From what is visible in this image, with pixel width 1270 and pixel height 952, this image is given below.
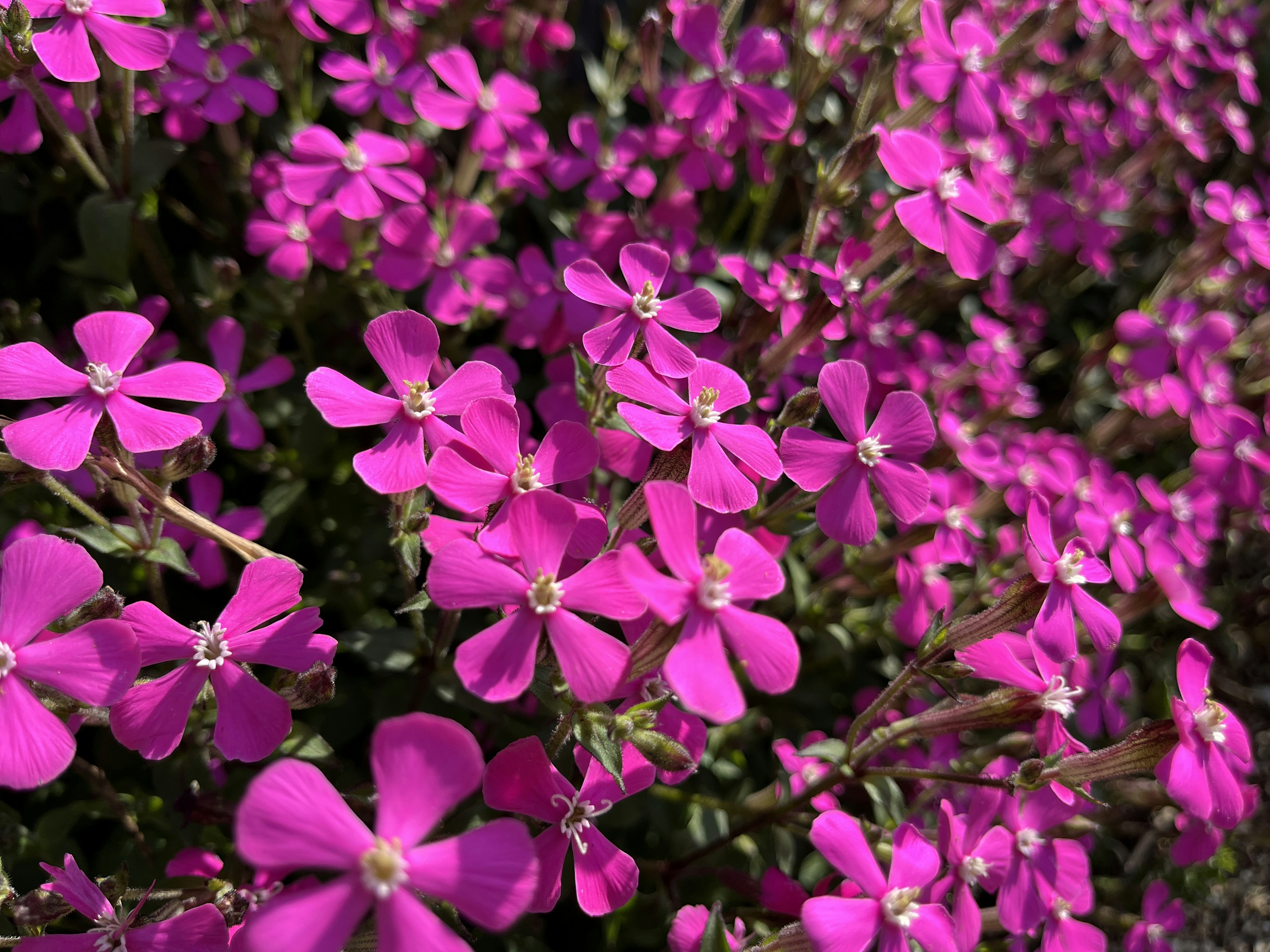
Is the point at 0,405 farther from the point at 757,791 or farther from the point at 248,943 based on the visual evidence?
the point at 757,791

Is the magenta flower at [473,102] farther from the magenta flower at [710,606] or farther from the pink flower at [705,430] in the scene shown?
the magenta flower at [710,606]

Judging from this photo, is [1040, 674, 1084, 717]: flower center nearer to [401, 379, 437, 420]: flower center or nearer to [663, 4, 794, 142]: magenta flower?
[401, 379, 437, 420]: flower center

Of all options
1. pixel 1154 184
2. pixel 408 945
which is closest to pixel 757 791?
pixel 408 945

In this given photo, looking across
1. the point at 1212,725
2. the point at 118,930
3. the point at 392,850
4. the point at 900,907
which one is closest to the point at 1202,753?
the point at 1212,725

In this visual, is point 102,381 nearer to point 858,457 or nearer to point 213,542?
point 213,542

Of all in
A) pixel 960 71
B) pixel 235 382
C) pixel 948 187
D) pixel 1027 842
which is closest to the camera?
pixel 1027 842

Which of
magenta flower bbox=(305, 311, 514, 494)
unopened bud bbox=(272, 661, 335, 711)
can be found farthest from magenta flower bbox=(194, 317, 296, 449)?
unopened bud bbox=(272, 661, 335, 711)
